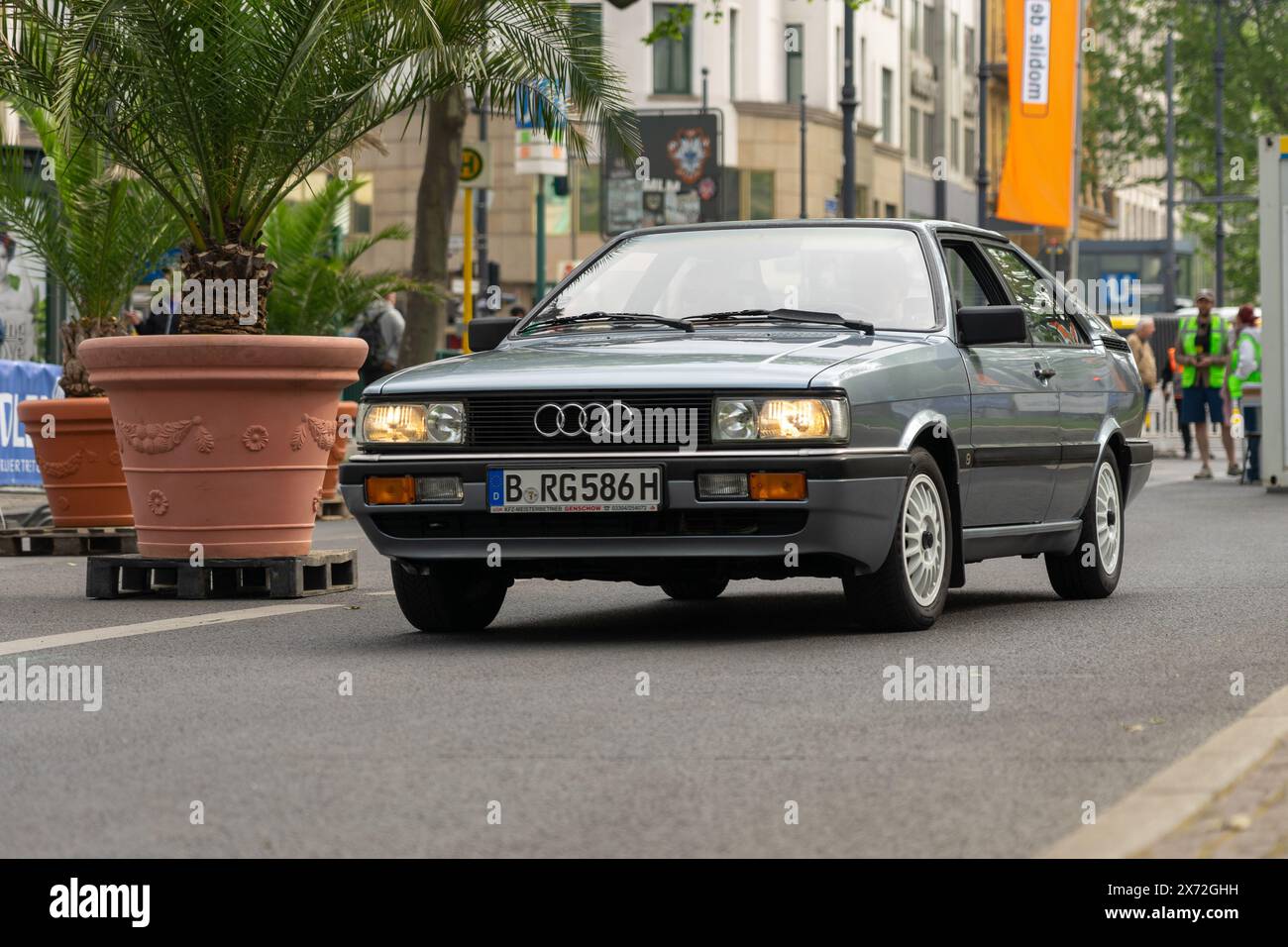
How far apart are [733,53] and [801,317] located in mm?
59413

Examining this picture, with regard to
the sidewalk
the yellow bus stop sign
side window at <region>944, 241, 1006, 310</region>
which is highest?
the yellow bus stop sign

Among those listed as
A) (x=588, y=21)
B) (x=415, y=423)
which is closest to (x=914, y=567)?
(x=415, y=423)

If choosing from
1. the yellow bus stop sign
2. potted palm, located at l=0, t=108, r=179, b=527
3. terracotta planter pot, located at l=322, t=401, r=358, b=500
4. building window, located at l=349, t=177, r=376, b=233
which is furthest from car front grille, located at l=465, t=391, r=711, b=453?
building window, located at l=349, t=177, r=376, b=233

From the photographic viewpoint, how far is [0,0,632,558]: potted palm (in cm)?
1152

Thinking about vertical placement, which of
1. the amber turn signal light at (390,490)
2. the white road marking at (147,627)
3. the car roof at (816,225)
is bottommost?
the white road marking at (147,627)

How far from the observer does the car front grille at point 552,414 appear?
8.63 m

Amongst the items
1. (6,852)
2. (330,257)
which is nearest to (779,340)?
(6,852)

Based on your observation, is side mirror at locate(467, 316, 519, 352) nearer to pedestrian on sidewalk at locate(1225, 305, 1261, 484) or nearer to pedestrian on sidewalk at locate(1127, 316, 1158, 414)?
pedestrian on sidewalk at locate(1225, 305, 1261, 484)

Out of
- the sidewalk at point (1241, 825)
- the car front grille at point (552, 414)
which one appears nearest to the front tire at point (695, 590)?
the car front grille at point (552, 414)

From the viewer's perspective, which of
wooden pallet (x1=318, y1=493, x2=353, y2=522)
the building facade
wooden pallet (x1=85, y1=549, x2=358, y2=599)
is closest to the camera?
wooden pallet (x1=85, y1=549, x2=358, y2=599)

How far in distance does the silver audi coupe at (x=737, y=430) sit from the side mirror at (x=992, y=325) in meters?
0.01

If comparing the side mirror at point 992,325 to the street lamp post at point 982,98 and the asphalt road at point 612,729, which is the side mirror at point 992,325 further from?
the street lamp post at point 982,98

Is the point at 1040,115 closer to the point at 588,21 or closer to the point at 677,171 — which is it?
the point at 677,171

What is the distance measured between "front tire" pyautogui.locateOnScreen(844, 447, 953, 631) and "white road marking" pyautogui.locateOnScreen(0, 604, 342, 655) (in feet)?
8.67
